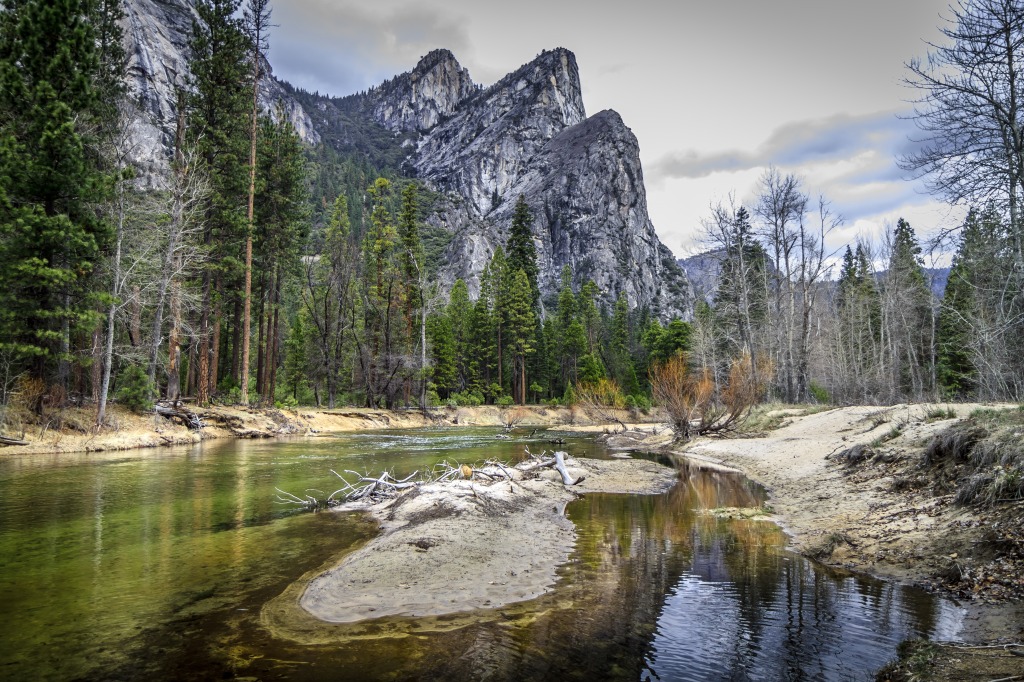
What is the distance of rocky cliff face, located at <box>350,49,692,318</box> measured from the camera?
477 ft

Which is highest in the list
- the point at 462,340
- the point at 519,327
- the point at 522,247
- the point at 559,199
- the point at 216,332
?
the point at 559,199

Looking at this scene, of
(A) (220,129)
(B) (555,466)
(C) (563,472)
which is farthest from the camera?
(A) (220,129)

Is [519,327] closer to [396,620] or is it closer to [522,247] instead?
[522,247]

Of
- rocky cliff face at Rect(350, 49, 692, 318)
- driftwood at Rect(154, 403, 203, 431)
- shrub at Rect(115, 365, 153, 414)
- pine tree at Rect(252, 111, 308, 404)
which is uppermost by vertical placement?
rocky cliff face at Rect(350, 49, 692, 318)

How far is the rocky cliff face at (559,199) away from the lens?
145375 millimetres

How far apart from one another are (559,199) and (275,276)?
12759 cm

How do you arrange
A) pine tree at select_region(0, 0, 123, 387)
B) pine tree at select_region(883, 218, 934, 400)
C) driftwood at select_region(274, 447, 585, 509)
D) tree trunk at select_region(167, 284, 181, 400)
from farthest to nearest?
pine tree at select_region(883, 218, 934, 400) → tree trunk at select_region(167, 284, 181, 400) → pine tree at select_region(0, 0, 123, 387) → driftwood at select_region(274, 447, 585, 509)

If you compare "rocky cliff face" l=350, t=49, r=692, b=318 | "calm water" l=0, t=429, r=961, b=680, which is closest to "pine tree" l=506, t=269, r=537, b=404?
"calm water" l=0, t=429, r=961, b=680

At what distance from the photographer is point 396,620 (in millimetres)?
5184

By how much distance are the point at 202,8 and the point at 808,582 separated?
39.6 metres

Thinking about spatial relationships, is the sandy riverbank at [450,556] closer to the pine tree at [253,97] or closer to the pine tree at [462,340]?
the pine tree at [253,97]

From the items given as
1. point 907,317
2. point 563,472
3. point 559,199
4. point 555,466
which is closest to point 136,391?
point 555,466

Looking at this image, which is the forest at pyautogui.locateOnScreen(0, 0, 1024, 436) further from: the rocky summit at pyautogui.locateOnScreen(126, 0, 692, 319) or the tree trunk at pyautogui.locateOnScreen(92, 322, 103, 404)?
the rocky summit at pyautogui.locateOnScreen(126, 0, 692, 319)

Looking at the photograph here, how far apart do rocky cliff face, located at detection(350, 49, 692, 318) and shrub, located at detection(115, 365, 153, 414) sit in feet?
351
